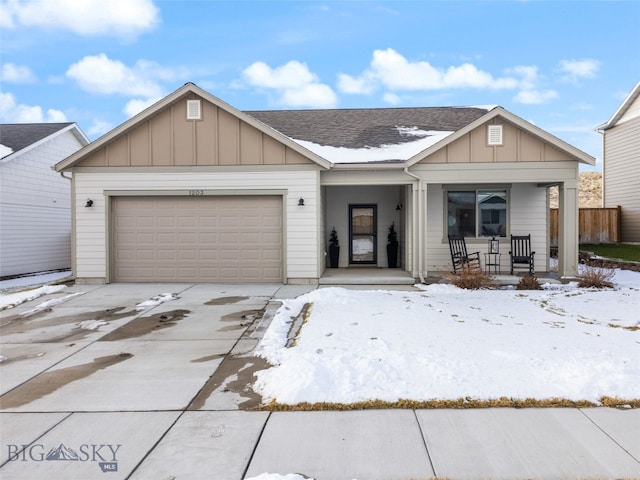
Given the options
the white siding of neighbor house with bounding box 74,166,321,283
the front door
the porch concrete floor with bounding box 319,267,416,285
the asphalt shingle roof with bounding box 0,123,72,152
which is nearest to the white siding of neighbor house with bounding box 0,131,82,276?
the asphalt shingle roof with bounding box 0,123,72,152

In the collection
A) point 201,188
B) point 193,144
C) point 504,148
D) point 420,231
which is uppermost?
point 193,144

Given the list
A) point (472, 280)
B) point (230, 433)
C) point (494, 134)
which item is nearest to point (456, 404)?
point (230, 433)

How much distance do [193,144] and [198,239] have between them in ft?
7.84

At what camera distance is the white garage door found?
1112cm

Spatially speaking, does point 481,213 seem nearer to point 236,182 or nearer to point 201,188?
point 236,182

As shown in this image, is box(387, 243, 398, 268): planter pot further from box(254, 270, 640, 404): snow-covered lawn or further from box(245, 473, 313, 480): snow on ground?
box(245, 473, 313, 480): snow on ground

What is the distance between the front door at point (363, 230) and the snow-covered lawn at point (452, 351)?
5238mm

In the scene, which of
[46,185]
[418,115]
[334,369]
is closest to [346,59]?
[418,115]

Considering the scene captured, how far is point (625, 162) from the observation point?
1878 cm

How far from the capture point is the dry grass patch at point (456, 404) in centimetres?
381

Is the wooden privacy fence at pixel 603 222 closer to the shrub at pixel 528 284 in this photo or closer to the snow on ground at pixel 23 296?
the shrub at pixel 528 284

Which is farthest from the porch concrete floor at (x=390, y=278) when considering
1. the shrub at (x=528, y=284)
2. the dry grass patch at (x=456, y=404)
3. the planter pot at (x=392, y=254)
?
the dry grass patch at (x=456, y=404)

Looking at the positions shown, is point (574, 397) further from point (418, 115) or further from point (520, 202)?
point (418, 115)

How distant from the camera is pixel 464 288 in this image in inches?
396
